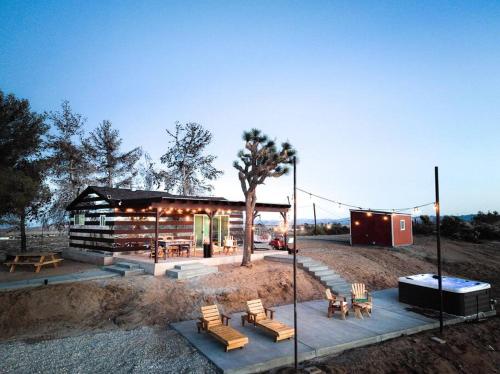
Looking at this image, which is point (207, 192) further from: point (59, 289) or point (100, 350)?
point (100, 350)

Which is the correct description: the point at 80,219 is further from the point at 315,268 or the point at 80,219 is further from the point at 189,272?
the point at 315,268

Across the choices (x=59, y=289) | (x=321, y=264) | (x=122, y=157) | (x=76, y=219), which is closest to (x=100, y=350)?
(x=59, y=289)

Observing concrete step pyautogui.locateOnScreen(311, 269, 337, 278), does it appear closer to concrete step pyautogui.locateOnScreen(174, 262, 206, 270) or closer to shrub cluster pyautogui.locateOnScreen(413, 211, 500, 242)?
concrete step pyautogui.locateOnScreen(174, 262, 206, 270)

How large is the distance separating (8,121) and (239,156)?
1521 cm

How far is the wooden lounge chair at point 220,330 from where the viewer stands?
7578mm

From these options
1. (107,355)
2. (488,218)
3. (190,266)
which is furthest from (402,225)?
(107,355)

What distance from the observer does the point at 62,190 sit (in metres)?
27.2

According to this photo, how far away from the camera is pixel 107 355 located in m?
7.47

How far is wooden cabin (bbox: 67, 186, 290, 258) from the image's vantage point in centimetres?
1652

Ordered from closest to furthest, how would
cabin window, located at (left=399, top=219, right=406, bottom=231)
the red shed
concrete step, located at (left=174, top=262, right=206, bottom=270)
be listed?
concrete step, located at (left=174, top=262, right=206, bottom=270), the red shed, cabin window, located at (left=399, top=219, right=406, bottom=231)

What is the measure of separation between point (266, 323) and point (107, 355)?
4.14 m

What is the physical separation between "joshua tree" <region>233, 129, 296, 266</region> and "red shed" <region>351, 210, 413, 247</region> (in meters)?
14.7

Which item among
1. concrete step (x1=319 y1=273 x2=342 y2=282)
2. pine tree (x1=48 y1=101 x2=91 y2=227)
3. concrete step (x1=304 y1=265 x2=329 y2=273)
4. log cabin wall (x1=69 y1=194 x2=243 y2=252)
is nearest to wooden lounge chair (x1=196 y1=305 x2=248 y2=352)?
concrete step (x1=319 y1=273 x2=342 y2=282)

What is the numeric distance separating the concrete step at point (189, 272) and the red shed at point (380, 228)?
56.1 feet
